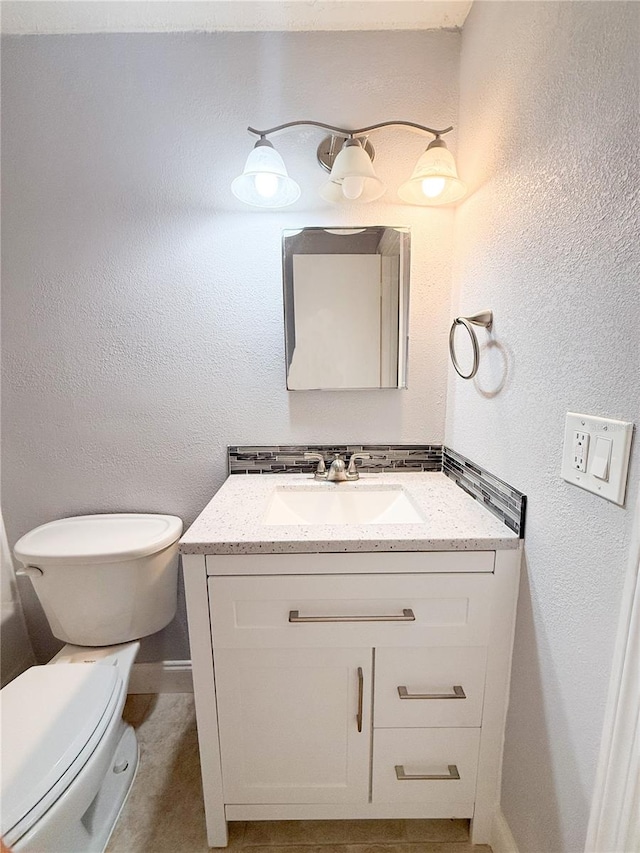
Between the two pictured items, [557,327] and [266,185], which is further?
[266,185]

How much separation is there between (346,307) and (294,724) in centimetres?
119

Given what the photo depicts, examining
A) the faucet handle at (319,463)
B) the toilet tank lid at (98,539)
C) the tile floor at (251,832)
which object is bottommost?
the tile floor at (251,832)

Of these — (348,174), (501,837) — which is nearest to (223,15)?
(348,174)

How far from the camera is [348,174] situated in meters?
1.06

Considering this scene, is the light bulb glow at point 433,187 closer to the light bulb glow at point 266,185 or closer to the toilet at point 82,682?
the light bulb glow at point 266,185

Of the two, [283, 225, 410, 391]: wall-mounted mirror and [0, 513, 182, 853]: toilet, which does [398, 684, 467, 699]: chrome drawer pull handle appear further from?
[283, 225, 410, 391]: wall-mounted mirror

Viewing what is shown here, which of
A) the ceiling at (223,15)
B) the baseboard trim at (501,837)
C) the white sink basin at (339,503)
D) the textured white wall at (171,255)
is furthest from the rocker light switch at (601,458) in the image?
the ceiling at (223,15)

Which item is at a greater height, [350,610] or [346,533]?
[346,533]


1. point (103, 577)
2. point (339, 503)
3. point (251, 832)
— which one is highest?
point (339, 503)

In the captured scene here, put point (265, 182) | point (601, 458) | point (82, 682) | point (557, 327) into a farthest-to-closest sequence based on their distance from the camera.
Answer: point (265, 182) < point (82, 682) < point (557, 327) < point (601, 458)

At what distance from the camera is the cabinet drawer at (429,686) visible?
907 mm

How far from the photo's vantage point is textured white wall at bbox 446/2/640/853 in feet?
1.92

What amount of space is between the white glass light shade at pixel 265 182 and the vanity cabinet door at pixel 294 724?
1237 millimetres

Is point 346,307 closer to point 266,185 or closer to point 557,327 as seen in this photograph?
point 266,185
